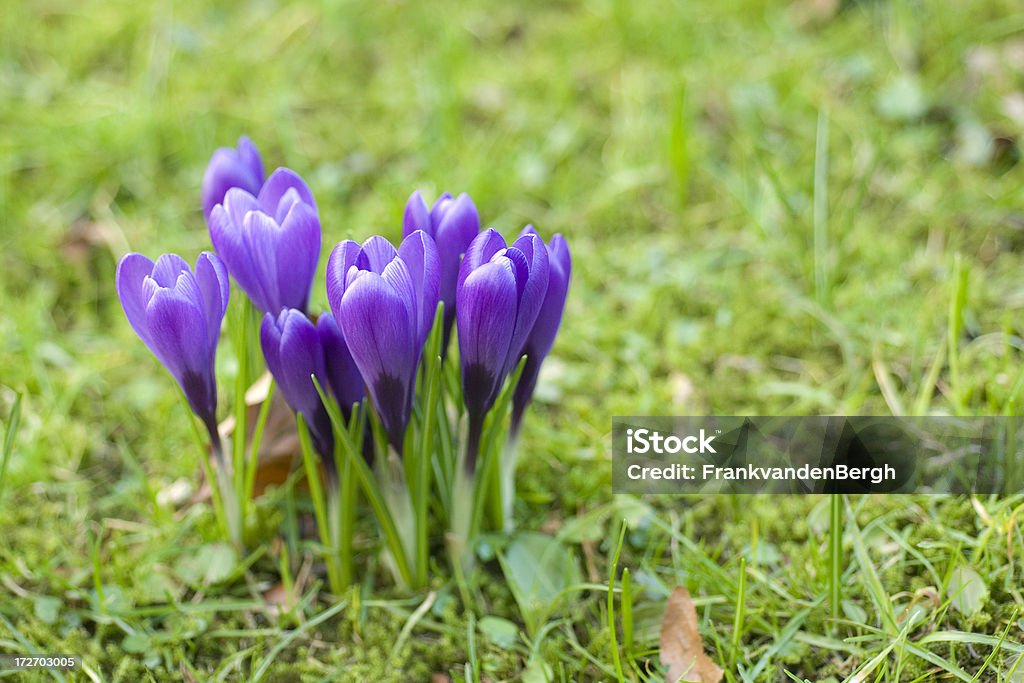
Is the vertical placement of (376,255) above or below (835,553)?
above

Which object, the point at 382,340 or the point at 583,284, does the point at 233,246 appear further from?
the point at 583,284

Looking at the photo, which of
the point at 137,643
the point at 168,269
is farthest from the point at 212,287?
the point at 137,643

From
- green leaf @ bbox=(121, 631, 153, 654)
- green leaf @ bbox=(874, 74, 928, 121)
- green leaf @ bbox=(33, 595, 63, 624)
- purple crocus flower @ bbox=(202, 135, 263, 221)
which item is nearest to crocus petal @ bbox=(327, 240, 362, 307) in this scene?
purple crocus flower @ bbox=(202, 135, 263, 221)

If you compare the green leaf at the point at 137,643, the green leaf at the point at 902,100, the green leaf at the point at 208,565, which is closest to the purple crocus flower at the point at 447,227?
the green leaf at the point at 208,565

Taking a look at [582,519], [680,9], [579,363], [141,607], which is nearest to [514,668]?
[582,519]

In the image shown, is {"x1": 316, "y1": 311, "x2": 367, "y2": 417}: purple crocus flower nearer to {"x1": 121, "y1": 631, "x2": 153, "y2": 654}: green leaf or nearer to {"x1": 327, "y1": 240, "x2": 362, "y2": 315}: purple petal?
{"x1": 327, "y1": 240, "x2": 362, "y2": 315}: purple petal

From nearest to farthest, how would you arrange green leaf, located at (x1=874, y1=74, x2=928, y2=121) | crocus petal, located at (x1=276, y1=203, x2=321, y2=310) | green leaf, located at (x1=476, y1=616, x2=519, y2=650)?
crocus petal, located at (x1=276, y1=203, x2=321, y2=310) < green leaf, located at (x1=476, y1=616, x2=519, y2=650) < green leaf, located at (x1=874, y1=74, x2=928, y2=121)
